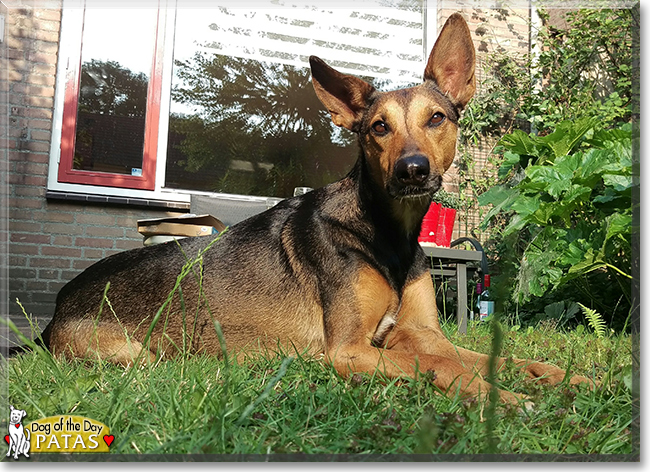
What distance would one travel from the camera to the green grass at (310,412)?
4.22 feet

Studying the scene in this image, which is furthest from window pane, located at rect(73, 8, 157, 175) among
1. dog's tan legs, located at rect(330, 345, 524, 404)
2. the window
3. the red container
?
dog's tan legs, located at rect(330, 345, 524, 404)

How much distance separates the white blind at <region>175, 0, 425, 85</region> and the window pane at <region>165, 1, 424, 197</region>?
0.6 inches

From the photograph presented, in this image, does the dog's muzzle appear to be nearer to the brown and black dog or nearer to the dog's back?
the brown and black dog

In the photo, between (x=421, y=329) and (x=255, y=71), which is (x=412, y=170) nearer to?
Result: (x=421, y=329)

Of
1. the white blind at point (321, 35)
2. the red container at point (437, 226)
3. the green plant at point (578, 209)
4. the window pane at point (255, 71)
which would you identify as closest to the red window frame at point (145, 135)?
the window pane at point (255, 71)

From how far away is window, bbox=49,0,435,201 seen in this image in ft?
21.9

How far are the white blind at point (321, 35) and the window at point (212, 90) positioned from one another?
17 mm

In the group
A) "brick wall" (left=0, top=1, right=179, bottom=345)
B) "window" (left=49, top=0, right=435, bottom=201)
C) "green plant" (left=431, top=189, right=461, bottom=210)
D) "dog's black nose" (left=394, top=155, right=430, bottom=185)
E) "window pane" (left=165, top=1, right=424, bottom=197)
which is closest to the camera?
"dog's black nose" (left=394, top=155, right=430, bottom=185)

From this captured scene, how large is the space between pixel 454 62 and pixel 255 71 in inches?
278

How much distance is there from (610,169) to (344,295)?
253cm

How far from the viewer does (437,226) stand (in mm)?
5391

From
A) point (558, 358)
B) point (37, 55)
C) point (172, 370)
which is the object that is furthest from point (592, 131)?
point (37, 55)

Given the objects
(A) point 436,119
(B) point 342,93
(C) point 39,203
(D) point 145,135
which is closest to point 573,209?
(A) point 436,119

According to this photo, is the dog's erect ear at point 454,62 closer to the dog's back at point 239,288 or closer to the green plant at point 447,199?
the dog's back at point 239,288
